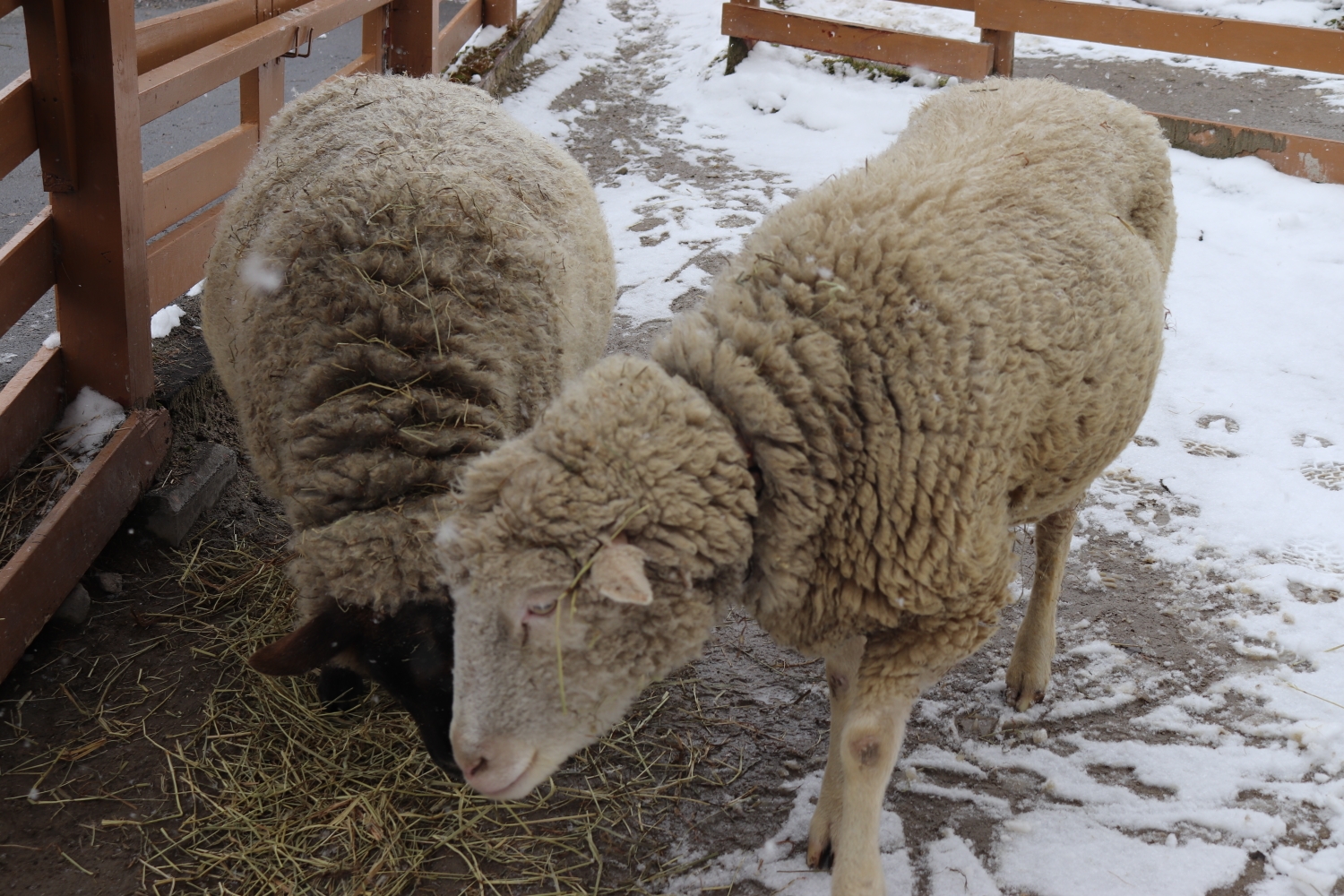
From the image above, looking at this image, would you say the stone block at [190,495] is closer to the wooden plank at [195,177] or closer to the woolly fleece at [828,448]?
the wooden plank at [195,177]

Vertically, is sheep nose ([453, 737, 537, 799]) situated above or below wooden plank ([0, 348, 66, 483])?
below

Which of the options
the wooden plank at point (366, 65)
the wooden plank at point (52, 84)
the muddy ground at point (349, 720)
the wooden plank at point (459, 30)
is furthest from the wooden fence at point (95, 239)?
the wooden plank at point (459, 30)

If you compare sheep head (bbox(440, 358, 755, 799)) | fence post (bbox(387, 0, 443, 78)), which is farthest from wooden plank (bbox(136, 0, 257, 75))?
sheep head (bbox(440, 358, 755, 799))

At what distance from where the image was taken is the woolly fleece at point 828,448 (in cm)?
194

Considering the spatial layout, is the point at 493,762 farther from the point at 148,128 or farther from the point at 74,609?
the point at 148,128

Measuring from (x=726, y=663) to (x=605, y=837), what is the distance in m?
0.86

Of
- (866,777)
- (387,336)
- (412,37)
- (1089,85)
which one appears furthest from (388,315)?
(1089,85)

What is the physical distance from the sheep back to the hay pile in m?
0.92

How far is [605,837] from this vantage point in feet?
9.15

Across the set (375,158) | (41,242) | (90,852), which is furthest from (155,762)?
(375,158)

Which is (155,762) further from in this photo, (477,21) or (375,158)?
(477,21)

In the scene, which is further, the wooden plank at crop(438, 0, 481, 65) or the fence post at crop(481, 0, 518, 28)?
the fence post at crop(481, 0, 518, 28)

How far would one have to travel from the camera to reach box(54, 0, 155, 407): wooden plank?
328cm

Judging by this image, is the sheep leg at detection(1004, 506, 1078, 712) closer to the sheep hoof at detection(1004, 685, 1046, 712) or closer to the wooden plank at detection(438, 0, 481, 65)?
the sheep hoof at detection(1004, 685, 1046, 712)
